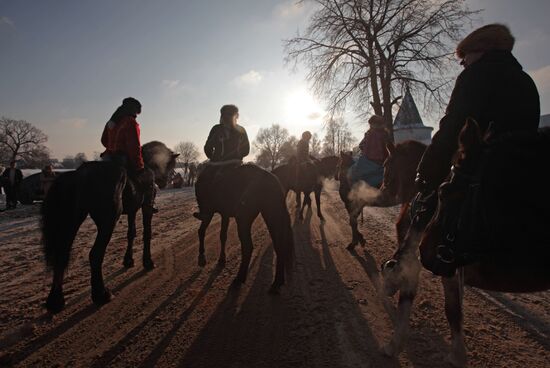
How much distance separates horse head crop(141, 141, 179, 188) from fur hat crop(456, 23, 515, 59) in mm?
4821

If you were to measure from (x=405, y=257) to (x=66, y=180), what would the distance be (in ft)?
13.1

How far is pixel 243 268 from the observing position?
4082 millimetres

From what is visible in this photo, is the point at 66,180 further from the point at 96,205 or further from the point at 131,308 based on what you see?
the point at 131,308

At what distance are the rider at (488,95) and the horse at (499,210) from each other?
19 centimetres

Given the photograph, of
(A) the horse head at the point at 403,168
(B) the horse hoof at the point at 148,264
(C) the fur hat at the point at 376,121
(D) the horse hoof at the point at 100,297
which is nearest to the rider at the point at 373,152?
(C) the fur hat at the point at 376,121

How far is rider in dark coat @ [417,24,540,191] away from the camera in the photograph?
1925 mm

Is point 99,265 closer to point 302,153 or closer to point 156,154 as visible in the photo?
point 156,154

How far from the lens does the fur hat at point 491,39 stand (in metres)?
2.04

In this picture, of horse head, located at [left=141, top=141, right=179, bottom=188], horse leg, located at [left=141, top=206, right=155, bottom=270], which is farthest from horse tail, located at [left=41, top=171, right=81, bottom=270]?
horse head, located at [left=141, top=141, right=179, bottom=188]

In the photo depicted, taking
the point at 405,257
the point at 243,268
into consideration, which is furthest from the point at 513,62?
the point at 243,268

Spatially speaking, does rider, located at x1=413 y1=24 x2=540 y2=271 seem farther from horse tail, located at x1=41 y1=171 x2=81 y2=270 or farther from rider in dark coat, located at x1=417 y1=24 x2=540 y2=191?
horse tail, located at x1=41 y1=171 x2=81 y2=270

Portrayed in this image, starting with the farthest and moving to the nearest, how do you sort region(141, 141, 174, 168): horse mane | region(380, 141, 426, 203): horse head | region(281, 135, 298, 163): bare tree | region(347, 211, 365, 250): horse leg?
region(281, 135, 298, 163): bare tree, region(347, 211, 365, 250): horse leg, region(141, 141, 174, 168): horse mane, region(380, 141, 426, 203): horse head

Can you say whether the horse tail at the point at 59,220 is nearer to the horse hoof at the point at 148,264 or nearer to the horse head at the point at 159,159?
the horse hoof at the point at 148,264

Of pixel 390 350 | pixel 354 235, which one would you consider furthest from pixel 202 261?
pixel 390 350
